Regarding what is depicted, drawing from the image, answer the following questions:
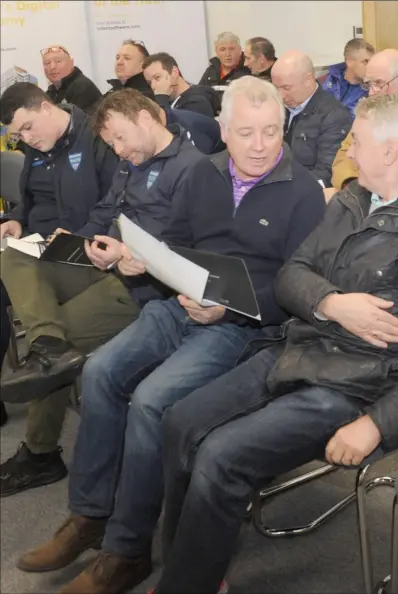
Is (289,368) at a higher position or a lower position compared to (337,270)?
lower

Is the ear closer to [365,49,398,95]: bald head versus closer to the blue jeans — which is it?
the blue jeans

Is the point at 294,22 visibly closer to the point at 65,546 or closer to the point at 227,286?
the point at 227,286

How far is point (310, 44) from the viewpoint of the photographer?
5.88 metres

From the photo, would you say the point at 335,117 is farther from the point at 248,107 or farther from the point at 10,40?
the point at 10,40

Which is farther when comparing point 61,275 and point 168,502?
point 61,275

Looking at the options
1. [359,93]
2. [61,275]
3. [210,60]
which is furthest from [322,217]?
[210,60]

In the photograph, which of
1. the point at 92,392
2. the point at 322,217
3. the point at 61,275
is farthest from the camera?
the point at 61,275

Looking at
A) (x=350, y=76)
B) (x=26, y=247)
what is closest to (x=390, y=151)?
(x=26, y=247)

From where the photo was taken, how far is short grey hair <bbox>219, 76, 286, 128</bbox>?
1710mm

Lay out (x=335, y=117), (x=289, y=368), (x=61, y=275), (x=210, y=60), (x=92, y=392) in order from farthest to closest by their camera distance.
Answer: (x=210, y=60), (x=335, y=117), (x=61, y=275), (x=92, y=392), (x=289, y=368)

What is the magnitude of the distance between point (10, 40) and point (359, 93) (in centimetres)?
284

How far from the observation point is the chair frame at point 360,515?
4.89 feet

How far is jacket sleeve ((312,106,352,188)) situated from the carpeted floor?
1285mm

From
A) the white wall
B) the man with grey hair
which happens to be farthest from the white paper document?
the white wall
